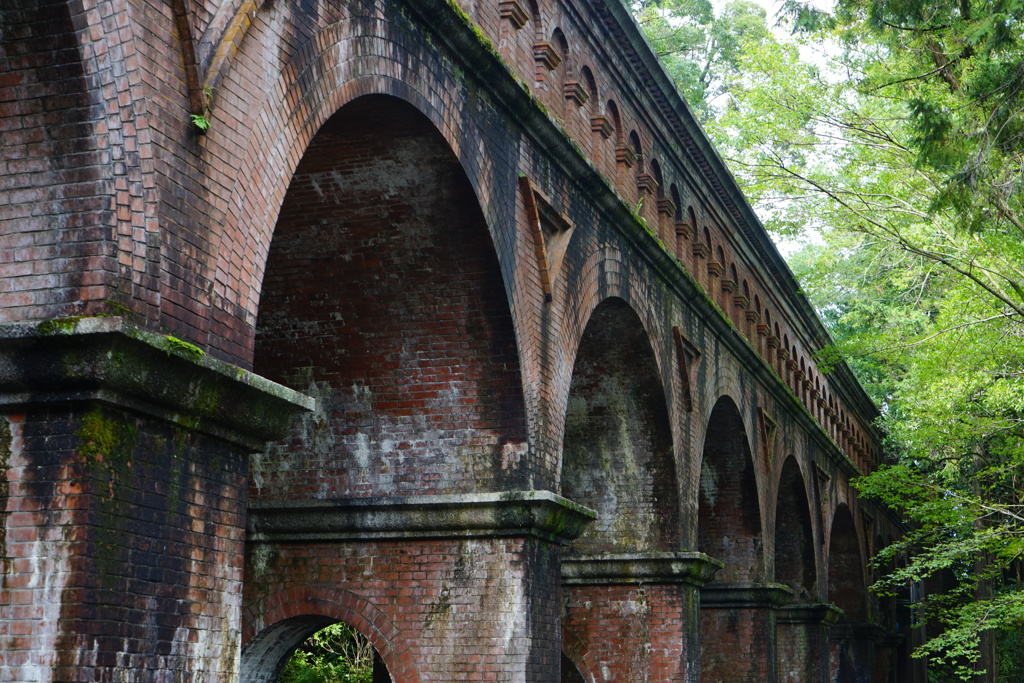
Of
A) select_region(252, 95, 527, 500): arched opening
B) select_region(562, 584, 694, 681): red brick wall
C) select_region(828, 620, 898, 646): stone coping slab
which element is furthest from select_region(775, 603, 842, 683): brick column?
select_region(252, 95, 527, 500): arched opening

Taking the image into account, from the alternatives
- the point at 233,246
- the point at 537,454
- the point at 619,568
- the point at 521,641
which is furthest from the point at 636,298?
the point at 233,246

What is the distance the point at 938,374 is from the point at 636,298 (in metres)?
7.86

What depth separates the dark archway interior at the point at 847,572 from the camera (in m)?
28.8

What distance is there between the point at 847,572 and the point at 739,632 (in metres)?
13.3

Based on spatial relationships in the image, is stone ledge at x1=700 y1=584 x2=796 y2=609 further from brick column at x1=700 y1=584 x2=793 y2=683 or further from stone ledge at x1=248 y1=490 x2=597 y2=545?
stone ledge at x1=248 y1=490 x2=597 y2=545

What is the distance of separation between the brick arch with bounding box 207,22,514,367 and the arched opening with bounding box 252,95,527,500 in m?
0.82

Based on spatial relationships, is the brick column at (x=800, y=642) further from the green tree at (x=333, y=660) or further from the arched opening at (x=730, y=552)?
the green tree at (x=333, y=660)

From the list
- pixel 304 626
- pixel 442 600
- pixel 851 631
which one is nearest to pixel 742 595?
pixel 304 626

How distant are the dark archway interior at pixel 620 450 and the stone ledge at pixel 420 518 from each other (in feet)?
12.1

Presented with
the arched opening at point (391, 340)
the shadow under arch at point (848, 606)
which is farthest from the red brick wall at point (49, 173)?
the shadow under arch at point (848, 606)

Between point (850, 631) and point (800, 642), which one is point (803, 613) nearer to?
point (800, 642)

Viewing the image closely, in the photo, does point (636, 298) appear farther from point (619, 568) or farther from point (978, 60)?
point (978, 60)

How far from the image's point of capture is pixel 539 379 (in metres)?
9.73

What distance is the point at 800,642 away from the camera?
2150cm
